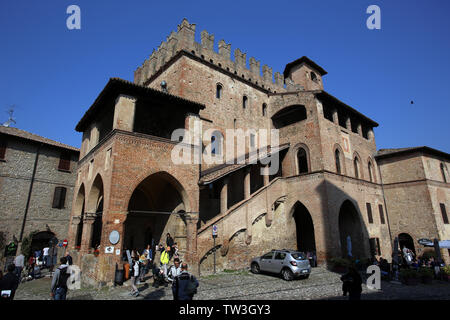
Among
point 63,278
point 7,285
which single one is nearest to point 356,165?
point 63,278

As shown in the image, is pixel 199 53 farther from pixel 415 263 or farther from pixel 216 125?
pixel 415 263

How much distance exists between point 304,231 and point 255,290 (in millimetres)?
12543

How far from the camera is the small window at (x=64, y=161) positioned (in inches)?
841

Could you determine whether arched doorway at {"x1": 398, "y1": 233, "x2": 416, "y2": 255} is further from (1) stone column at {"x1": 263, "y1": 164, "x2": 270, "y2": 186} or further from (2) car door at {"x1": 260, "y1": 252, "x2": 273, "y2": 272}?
(2) car door at {"x1": 260, "y1": 252, "x2": 273, "y2": 272}

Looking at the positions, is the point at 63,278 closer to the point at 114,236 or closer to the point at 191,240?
the point at 114,236

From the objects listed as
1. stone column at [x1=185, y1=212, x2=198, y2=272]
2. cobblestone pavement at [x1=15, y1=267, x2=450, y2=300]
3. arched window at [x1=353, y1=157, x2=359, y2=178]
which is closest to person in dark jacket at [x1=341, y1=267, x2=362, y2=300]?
cobblestone pavement at [x1=15, y1=267, x2=450, y2=300]

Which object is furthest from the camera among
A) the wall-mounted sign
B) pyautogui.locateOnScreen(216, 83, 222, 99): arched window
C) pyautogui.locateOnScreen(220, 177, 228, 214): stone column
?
pyautogui.locateOnScreen(216, 83, 222, 99): arched window

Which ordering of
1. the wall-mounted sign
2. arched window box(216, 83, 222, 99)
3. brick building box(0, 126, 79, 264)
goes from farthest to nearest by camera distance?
arched window box(216, 83, 222, 99)
brick building box(0, 126, 79, 264)
the wall-mounted sign

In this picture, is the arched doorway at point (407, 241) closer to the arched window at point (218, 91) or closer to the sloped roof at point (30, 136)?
the arched window at point (218, 91)

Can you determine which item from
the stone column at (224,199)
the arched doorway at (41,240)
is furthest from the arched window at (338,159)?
the arched doorway at (41,240)

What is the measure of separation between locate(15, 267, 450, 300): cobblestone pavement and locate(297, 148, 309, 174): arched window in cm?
887

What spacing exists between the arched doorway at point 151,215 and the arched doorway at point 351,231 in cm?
1226

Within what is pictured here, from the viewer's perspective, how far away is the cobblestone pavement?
30.8ft
